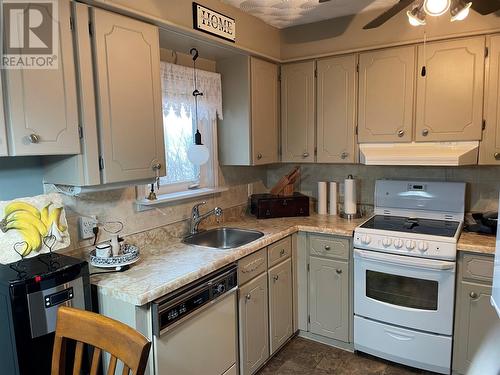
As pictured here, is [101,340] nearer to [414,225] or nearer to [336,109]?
[414,225]

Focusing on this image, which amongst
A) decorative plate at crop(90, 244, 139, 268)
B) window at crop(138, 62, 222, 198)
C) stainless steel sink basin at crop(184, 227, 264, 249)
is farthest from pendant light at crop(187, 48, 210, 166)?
decorative plate at crop(90, 244, 139, 268)

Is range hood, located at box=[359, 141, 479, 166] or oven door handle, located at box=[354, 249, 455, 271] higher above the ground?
range hood, located at box=[359, 141, 479, 166]

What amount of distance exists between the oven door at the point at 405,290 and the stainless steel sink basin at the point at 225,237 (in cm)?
75

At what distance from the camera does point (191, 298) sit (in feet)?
5.86

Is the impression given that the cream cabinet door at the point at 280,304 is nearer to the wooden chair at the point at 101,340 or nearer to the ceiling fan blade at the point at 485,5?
the wooden chair at the point at 101,340

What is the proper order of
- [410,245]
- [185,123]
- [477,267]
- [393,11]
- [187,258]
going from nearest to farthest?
1. [393,11]
2. [187,258]
3. [477,267]
4. [410,245]
5. [185,123]

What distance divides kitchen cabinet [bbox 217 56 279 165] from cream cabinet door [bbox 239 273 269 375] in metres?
0.99

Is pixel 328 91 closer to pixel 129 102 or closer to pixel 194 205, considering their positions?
pixel 194 205

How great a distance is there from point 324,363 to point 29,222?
2.06m

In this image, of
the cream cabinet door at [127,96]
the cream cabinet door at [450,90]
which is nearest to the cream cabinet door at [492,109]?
the cream cabinet door at [450,90]

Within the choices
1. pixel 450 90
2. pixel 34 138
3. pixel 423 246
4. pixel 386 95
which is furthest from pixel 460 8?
pixel 34 138

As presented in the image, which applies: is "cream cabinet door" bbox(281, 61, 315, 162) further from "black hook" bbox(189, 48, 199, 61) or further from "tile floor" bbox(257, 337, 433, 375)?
"tile floor" bbox(257, 337, 433, 375)

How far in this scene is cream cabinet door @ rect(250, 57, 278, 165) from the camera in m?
2.84

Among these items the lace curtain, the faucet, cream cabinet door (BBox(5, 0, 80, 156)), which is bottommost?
the faucet
